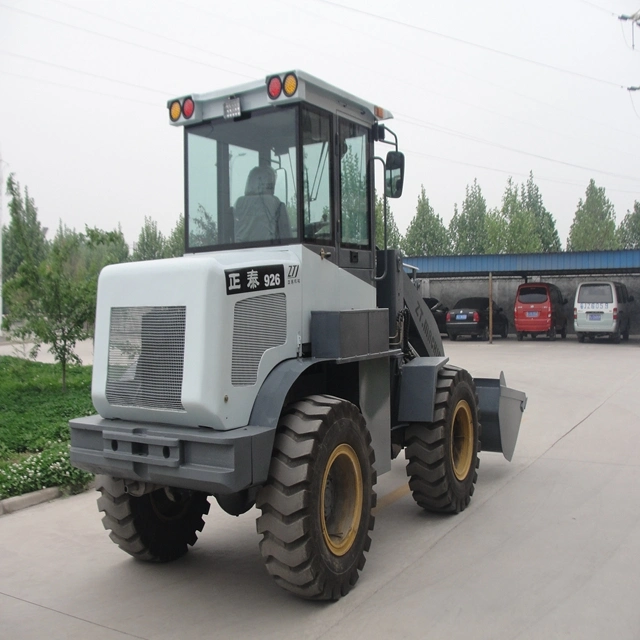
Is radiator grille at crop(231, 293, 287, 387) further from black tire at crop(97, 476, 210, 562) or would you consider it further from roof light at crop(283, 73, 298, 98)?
roof light at crop(283, 73, 298, 98)

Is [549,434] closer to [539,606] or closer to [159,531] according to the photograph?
[539,606]

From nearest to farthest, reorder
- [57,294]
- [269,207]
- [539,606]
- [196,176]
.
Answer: [539,606]
[269,207]
[196,176]
[57,294]

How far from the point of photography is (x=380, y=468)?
533 cm

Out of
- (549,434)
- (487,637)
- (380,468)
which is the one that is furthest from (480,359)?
(487,637)

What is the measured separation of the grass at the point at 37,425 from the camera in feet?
22.6

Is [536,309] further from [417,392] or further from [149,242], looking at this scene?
[149,242]

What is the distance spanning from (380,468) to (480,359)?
14.5 metres

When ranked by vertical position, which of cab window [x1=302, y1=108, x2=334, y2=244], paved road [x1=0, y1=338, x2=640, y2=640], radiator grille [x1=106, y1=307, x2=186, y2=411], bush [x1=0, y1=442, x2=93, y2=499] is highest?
cab window [x1=302, y1=108, x2=334, y2=244]

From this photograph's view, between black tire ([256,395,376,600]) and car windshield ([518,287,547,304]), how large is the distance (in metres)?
21.9

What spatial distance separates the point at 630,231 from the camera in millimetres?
79438

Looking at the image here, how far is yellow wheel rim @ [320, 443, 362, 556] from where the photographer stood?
4562mm

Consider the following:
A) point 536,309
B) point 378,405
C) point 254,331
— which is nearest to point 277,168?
point 254,331

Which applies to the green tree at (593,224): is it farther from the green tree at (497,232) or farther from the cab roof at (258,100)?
the cab roof at (258,100)

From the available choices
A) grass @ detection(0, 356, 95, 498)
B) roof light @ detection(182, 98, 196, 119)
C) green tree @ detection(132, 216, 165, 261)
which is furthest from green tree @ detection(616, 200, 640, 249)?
roof light @ detection(182, 98, 196, 119)
